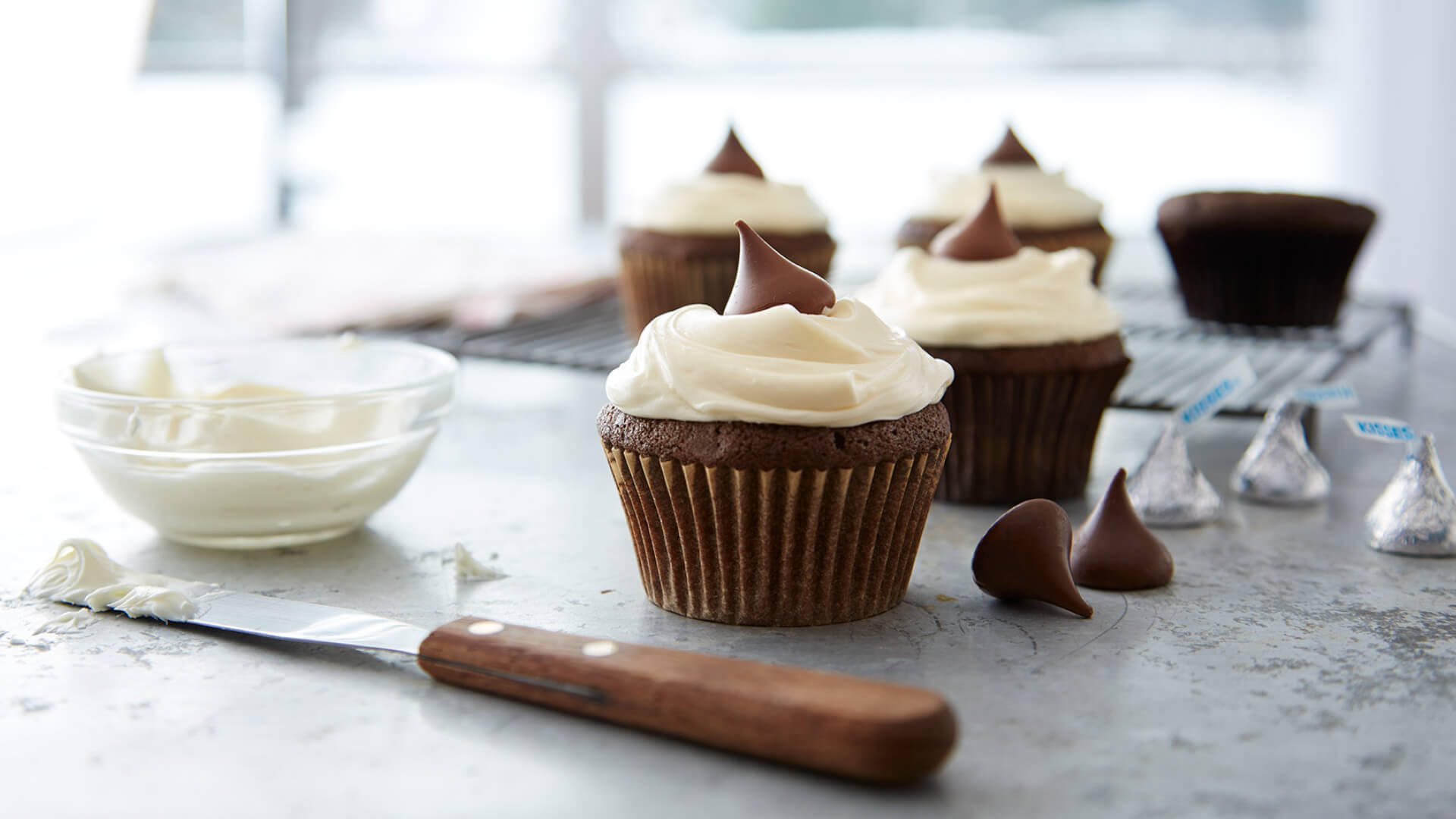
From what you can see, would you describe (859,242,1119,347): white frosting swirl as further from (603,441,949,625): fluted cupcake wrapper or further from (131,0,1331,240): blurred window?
(131,0,1331,240): blurred window

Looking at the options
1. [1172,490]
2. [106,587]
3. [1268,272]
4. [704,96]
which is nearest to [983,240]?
[1172,490]

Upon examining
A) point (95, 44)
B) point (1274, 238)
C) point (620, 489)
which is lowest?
point (620, 489)

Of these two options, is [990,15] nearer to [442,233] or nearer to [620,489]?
[442,233]

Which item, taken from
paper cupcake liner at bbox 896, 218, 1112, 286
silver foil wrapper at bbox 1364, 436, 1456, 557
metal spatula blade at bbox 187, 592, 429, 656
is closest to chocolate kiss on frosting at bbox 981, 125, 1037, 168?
paper cupcake liner at bbox 896, 218, 1112, 286

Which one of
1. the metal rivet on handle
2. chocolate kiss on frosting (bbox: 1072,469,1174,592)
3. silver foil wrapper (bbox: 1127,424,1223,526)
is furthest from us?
silver foil wrapper (bbox: 1127,424,1223,526)

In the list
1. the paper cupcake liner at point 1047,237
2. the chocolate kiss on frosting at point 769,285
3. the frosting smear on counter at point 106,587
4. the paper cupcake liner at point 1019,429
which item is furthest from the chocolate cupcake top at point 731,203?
the frosting smear on counter at point 106,587

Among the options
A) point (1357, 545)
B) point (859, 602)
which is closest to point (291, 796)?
point (859, 602)
